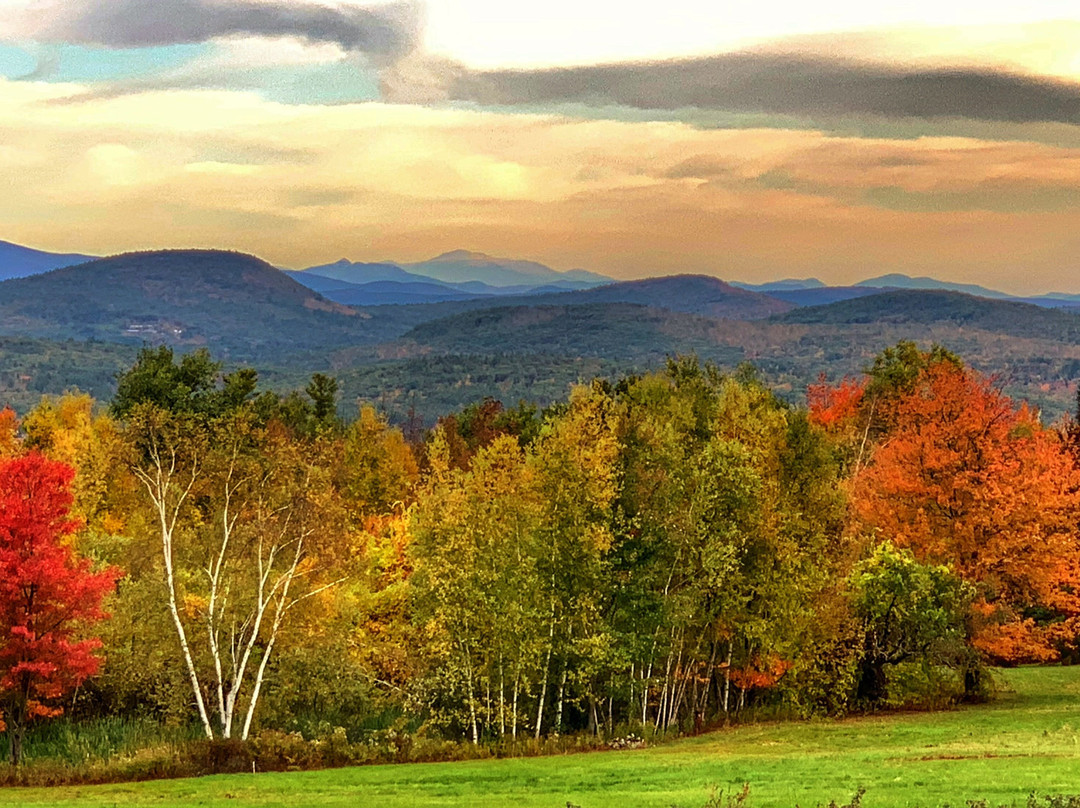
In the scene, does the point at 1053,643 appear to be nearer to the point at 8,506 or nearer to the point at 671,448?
the point at 671,448

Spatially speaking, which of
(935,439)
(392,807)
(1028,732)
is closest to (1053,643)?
(935,439)

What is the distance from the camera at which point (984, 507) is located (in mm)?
47750

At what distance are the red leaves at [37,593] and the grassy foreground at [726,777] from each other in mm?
7594

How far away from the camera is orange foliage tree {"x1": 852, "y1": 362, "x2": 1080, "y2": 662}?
47.3m

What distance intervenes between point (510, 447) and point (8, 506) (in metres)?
20.7

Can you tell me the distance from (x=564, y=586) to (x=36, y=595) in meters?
20.0

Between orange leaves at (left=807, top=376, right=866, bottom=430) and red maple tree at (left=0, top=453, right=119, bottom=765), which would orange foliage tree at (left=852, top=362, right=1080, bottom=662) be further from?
orange leaves at (left=807, top=376, right=866, bottom=430)

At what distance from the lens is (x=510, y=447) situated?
5022 cm

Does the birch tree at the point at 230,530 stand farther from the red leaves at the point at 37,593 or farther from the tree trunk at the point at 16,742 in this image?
the tree trunk at the point at 16,742

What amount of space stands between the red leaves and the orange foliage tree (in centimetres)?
3358

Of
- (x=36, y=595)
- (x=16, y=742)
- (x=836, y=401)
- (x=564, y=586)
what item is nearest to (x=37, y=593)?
(x=36, y=595)

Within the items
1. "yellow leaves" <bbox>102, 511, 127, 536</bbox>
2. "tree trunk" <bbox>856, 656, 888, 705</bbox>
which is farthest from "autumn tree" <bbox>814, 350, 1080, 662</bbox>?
"yellow leaves" <bbox>102, 511, 127, 536</bbox>

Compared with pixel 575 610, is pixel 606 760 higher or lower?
lower

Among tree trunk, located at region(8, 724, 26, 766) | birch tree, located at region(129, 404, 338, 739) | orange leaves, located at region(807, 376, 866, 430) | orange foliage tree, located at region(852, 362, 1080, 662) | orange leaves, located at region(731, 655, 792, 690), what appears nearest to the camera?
tree trunk, located at region(8, 724, 26, 766)
